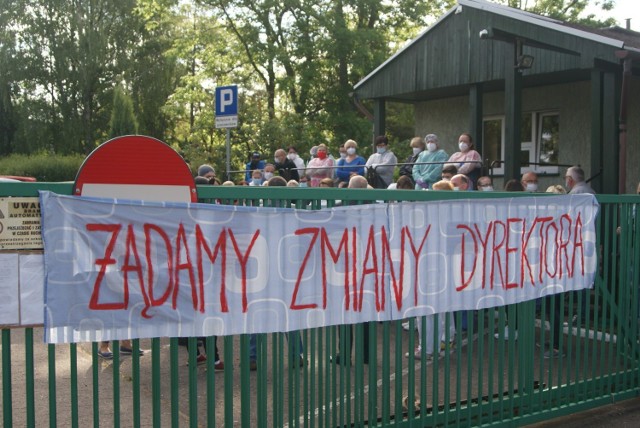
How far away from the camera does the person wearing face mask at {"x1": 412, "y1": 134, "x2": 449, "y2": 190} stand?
11.6m

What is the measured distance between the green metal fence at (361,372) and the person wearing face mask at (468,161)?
4.55m

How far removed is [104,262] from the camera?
341cm

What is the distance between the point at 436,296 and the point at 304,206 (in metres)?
1.17

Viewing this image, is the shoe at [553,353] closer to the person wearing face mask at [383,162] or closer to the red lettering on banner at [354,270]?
the red lettering on banner at [354,270]

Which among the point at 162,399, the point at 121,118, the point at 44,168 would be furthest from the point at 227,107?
the point at 121,118

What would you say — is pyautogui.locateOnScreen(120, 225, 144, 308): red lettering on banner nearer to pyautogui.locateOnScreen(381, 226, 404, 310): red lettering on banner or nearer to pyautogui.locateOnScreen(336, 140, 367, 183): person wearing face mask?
pyautogui.locateOnScreen(381, 226, 404, 310): red lettering on banner

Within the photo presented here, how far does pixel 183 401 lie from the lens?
19.6 ft

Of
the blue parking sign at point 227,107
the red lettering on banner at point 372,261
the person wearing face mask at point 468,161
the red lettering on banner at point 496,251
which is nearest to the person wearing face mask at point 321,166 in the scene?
the blue parking sign at point 227,107

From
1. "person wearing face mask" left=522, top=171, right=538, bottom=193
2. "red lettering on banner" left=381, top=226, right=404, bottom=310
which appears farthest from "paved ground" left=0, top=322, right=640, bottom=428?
"person wearing face mask" left=522, top=171, right=538, bottom=193

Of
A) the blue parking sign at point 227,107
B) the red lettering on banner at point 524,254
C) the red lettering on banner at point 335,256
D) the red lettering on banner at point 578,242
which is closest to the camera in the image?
the red lettering on banner at point 335,256

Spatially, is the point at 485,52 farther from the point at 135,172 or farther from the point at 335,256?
the point at 135,172

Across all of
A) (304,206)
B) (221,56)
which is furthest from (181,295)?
(221,56)

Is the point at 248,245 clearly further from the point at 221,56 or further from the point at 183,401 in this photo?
the point at 221,56

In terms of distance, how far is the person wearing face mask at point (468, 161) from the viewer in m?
11.3
